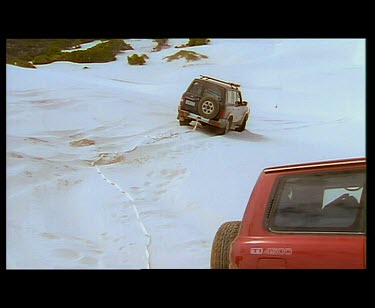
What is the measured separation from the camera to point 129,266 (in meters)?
3.11

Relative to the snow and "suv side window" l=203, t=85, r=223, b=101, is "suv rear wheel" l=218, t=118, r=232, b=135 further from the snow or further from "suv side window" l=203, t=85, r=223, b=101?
"suv side window" l=203, t=85, r=223, b=101

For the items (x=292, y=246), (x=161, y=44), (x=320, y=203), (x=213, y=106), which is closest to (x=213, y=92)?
(x=213, y=106)

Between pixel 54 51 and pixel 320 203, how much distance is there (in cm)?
215

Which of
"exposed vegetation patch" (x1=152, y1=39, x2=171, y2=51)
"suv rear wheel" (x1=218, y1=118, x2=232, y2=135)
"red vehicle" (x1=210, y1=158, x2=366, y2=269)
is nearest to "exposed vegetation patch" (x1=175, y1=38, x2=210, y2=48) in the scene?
"exposed vegetation patch" (x1=152, y1=39, x2=171, y2=51)

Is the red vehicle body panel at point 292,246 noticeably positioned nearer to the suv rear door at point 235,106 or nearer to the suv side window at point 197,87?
the suv rear door at point 235,106

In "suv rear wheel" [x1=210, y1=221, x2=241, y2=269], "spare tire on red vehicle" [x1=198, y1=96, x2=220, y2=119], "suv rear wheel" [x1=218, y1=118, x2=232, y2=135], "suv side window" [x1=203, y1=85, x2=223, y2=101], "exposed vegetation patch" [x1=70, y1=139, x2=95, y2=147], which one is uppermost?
"suv side window" [x1=203, y1=85, x2=223, y2=101]

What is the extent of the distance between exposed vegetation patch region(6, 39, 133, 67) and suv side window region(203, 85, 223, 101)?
62 centimetres

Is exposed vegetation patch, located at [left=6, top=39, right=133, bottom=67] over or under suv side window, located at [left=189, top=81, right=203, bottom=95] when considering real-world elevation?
over

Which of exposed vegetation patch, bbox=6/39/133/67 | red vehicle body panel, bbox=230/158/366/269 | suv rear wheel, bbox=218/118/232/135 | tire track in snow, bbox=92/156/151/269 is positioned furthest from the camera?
suv rear wheel, bbox=218/118/232/135

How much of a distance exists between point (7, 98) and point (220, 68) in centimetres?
151

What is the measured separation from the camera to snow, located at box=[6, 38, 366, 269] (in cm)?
314

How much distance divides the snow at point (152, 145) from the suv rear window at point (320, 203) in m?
0.69
